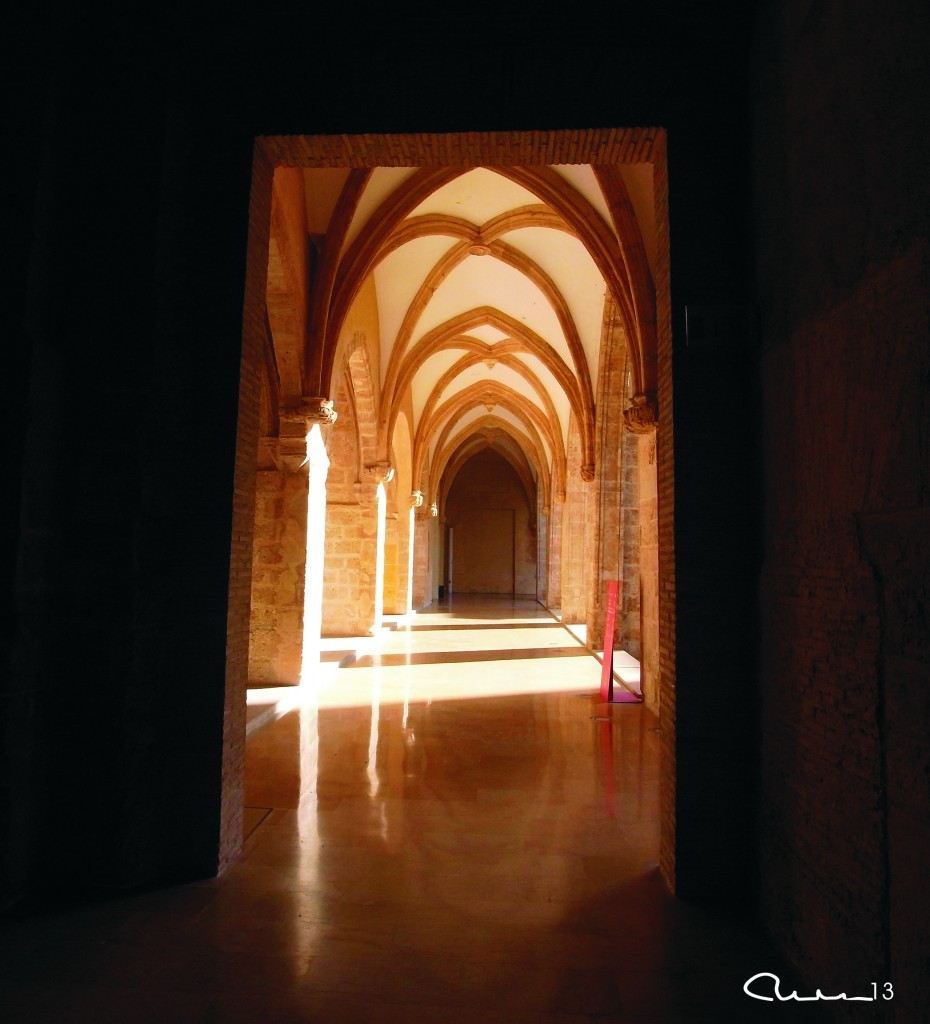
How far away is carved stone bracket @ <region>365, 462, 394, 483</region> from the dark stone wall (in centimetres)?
956

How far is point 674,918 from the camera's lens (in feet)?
9.76

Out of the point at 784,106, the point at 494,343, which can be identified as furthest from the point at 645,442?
the point at 494,343

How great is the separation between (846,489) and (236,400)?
2738mm

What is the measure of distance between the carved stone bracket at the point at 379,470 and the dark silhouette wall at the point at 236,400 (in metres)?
8.79

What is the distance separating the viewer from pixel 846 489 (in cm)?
233

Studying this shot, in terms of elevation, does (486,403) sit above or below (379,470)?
above

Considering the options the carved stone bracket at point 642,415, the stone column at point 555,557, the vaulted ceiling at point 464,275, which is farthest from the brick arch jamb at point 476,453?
the carved stone bracket at point 642,415

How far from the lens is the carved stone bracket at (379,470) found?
1230 cm

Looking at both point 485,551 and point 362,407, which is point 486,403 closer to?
point 362,407

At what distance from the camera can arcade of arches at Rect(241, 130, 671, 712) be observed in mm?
5887

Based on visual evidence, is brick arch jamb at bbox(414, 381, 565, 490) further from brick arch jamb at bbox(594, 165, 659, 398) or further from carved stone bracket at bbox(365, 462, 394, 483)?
brick arch jamb at bbox(594, 165, 659, 398)

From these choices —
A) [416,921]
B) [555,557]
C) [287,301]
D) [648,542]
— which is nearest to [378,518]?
[287,301]

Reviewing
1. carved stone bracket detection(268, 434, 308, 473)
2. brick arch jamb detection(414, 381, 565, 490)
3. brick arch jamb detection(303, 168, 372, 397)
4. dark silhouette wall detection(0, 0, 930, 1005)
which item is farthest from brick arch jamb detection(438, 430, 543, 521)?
dark silhouette wall detection(0, 0, 930, 1005)
